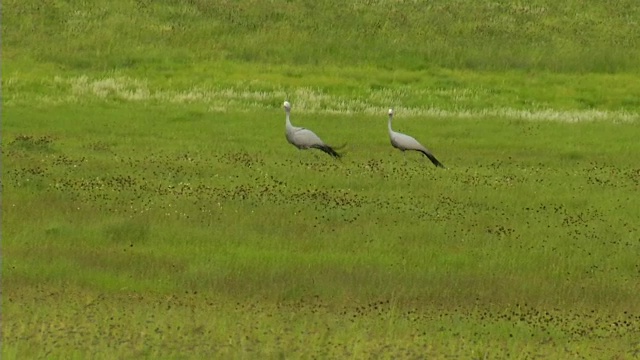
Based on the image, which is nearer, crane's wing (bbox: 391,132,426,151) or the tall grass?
crane's wing (bbox: 391,132,426,151)

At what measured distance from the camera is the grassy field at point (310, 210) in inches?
438

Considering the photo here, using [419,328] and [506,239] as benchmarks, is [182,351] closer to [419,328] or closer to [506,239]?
[419,328]

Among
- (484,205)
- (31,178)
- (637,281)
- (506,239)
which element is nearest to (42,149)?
(31,178)

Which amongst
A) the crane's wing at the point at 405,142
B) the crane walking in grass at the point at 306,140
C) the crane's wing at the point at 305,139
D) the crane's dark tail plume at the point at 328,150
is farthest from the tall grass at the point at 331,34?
the crane's wing at the point at 405,142

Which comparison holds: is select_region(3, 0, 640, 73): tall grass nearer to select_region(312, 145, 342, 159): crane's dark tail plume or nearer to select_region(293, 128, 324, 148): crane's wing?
select_region(293, 128, 324, 148): crane's wing

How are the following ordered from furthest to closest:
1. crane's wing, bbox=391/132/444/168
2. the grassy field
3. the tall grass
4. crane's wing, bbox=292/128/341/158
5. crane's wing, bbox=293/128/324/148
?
1. the tall grass
2. crane's wing, bbox=293/128/324/148
3. crane's wing, bbox=292/128/341/158
4. crane's wing, bbox=391/132/444/168
5. the grassy field

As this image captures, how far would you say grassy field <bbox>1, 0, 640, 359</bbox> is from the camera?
11.1 m

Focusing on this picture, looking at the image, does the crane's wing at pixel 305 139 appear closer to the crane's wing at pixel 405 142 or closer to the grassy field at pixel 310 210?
the grassy field at pixel 310 210

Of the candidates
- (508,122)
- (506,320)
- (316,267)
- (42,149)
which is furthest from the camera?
(508,122)

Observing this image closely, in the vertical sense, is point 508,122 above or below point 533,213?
below

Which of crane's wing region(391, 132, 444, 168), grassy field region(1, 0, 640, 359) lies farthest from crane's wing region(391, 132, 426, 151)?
grassy field region(1, 0, 640, 359)

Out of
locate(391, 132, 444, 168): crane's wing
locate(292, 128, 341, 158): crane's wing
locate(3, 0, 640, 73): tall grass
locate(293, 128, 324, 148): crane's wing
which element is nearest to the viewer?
locate(391, 132, 444, 168): crane's wing

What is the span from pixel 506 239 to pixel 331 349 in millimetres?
6917

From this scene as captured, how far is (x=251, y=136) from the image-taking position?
29141 millimetres
